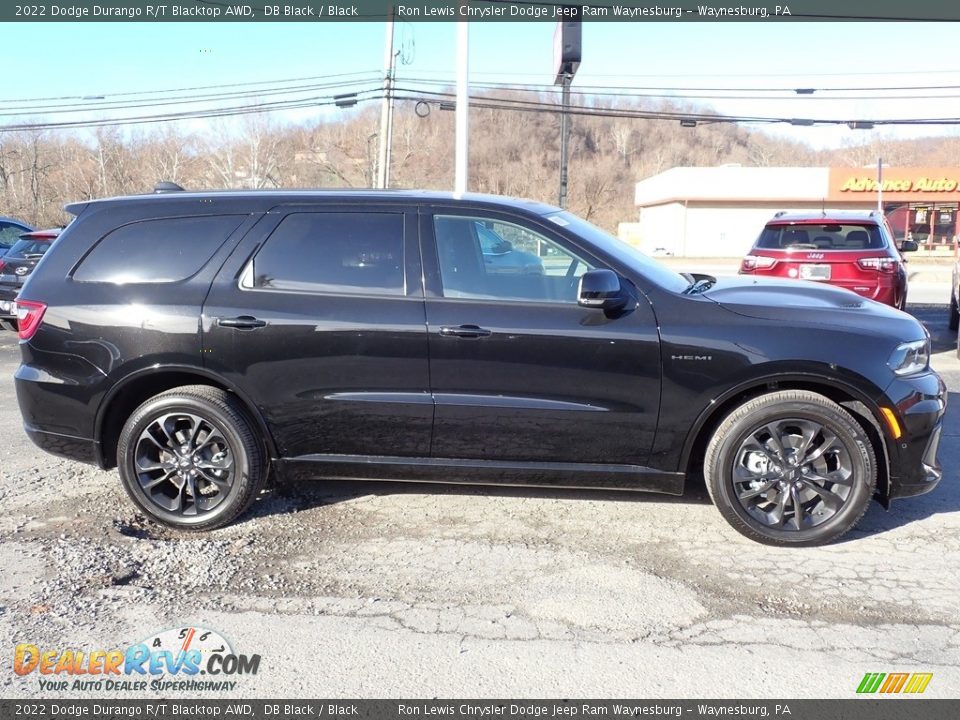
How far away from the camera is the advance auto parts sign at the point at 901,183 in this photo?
44.9 meters

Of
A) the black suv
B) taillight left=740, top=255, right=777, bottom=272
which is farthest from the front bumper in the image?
taillight left=740, top=255, right=777, bottom=272

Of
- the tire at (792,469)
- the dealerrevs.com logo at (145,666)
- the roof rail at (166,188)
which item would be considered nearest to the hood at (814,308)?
the tire at (792,469)

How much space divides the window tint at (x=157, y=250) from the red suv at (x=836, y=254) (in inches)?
269

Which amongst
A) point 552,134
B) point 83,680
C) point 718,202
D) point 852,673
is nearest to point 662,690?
point 852,673

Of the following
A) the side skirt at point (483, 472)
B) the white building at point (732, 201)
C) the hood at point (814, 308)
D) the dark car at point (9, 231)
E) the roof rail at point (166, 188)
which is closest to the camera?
the hood at point (814, 308)

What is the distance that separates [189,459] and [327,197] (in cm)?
167

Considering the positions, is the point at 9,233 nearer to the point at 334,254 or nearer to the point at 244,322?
the point at 244,322

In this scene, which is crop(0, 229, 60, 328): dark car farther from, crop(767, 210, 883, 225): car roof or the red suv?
crop(767, 210, 883, 225): car roof

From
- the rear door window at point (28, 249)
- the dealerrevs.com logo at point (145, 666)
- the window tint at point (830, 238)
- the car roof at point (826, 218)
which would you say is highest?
the car roof at point (826, 218)

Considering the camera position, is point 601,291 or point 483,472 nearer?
point 601,291

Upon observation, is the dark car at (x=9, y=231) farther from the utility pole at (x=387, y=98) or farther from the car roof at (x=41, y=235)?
the utility pole at (x=387, y=98)

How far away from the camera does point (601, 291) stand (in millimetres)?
4117

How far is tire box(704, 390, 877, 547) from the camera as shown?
4.17 m

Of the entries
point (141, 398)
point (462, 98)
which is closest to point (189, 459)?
point (141, 398)
